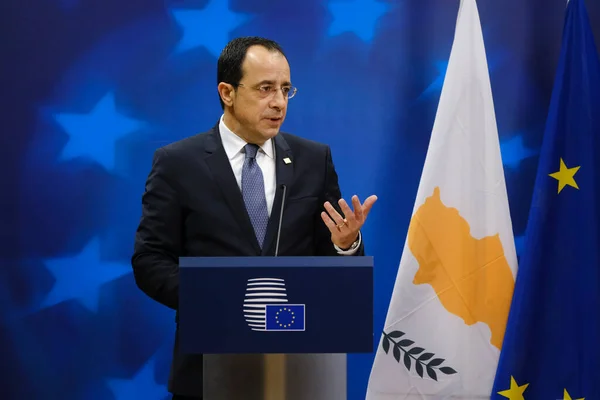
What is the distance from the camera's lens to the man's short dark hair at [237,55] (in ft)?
8.66

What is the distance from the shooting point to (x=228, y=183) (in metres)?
2.55

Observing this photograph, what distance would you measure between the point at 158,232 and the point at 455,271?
142cm

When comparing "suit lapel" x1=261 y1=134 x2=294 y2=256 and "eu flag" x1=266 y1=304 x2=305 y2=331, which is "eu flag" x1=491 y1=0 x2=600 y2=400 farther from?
"eu flag" x1=266 y1=304 x2=305 y2=331

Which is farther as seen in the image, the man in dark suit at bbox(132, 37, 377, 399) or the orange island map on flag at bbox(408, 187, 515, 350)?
the orange island map on flag at bbox(408, 187, 515, 350)

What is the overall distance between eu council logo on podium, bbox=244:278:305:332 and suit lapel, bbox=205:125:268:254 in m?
0.67

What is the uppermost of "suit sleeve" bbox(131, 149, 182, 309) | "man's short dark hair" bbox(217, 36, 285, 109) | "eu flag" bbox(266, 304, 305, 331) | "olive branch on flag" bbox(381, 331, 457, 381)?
"man's short dark hair" bbox(217, 36, 285, 109)

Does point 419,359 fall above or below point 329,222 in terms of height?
below

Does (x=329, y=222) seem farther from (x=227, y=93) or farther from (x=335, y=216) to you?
(x=227, y=93)

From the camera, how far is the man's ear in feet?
8.80

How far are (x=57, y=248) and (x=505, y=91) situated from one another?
2.25 meters

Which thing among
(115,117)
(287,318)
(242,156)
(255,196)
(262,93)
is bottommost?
(287,318)

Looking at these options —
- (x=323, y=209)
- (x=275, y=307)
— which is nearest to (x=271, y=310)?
(x=275, y=307)

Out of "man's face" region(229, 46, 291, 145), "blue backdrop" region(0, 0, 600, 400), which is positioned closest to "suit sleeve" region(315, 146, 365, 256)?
"man's face" region(229, 46, 291, 145)

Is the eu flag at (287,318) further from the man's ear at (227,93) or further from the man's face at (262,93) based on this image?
the man's ear at (227,93)
